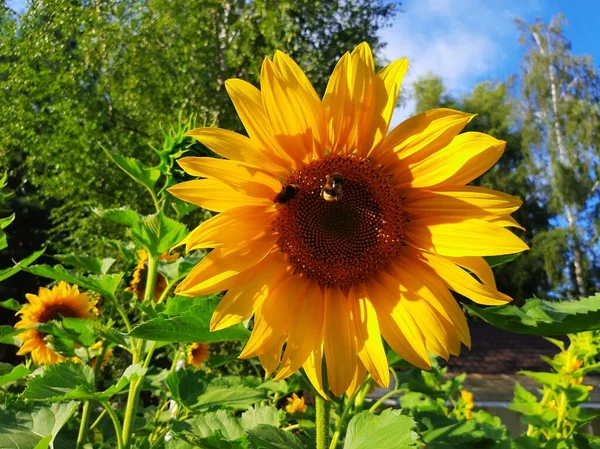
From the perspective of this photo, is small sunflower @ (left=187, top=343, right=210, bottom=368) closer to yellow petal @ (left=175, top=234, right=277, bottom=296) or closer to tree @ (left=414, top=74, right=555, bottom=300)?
yellow petal @ (left=175, top=234, right=277, bottom=296)

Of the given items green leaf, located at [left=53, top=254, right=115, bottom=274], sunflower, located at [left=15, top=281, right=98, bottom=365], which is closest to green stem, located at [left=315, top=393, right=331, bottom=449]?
green leaf, located at [left=53, top=254, right=115, bottom=274]

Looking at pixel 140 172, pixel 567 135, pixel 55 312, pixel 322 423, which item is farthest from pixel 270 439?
pixel 567 135

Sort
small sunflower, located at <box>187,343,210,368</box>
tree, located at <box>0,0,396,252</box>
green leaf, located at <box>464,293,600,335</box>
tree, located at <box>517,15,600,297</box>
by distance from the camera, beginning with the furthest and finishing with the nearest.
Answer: tree, located at <box>517,15,600,297</box>
tree, located at <box>0,0,396,252</box>
small sunflower, located at <box>187,343,210,368</box>
green leaf, located at <box>464,293,600,335</box>

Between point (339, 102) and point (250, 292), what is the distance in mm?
221

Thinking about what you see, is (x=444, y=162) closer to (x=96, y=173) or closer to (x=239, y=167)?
(x=239, y=167)

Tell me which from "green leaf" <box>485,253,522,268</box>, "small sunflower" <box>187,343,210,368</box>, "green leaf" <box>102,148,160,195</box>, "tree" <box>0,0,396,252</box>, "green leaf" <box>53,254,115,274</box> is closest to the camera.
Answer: "green leaf" <box>485,253,522,268</box>

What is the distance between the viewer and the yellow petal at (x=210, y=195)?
0.57 m

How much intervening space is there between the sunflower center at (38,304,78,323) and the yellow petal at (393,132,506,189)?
0.97m

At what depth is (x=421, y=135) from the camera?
614 mm

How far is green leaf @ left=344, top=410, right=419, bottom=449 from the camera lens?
1.85ft

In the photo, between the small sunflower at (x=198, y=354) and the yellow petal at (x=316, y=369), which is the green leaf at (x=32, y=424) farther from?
the small sunflower at (x=198, y=354)

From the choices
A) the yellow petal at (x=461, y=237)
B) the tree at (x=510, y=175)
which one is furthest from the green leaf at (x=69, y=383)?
the tree at (x=510, y=175)

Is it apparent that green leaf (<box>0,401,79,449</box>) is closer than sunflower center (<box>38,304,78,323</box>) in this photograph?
Yes

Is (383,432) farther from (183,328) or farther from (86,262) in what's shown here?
(86,262)
